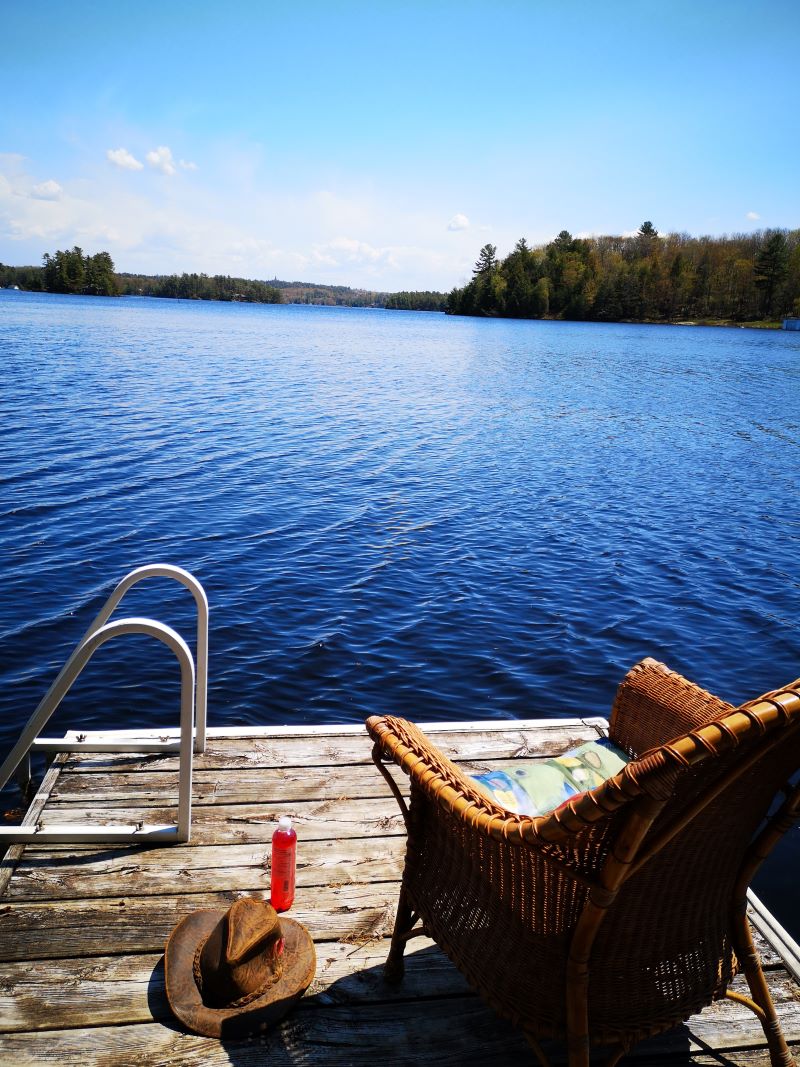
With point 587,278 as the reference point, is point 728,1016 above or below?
below

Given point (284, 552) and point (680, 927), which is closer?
point (680, 927)

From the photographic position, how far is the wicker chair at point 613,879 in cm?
174

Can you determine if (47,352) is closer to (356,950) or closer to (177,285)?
(356,950)

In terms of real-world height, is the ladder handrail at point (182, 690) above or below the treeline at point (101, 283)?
below

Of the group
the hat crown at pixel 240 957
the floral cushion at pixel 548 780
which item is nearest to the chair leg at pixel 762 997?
the floral cushion at pixel 548 780

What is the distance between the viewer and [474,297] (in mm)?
122000

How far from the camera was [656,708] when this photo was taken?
10.1 feet

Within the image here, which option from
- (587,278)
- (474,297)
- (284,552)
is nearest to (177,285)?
(474,297)

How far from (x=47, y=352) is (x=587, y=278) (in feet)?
300

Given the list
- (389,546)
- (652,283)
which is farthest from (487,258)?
(389,546)

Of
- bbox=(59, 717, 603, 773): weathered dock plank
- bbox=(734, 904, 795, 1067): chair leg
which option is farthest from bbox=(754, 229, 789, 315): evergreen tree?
bbox=(734, 904, 795, 1067): chair leg

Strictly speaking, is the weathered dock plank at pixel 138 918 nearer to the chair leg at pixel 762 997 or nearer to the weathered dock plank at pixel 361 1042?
the weathered dock plank at pixel 361 1042

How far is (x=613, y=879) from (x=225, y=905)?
184 centimetres

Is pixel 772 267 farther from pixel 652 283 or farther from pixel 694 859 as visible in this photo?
pixel 694 859
